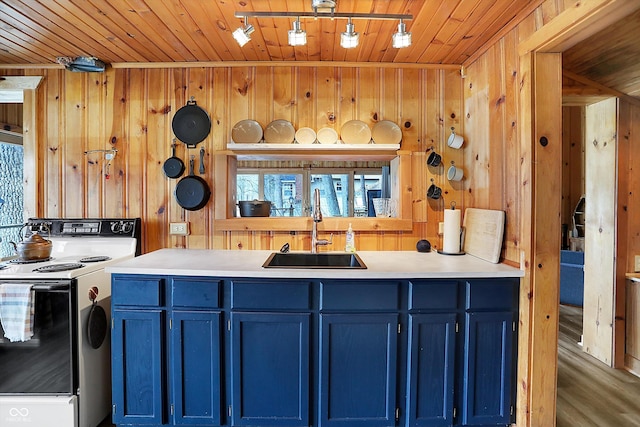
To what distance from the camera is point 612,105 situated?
2.66 meters

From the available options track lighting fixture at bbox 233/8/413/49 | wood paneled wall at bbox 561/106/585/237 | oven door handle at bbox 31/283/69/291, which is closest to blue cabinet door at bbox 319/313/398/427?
oven door handle at bbox 31/283/69/291

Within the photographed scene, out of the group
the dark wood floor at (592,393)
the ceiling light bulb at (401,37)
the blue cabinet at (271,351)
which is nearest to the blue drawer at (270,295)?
the blue cabinet at (271,351)

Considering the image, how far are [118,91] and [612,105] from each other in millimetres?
3894

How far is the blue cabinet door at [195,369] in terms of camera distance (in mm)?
1778

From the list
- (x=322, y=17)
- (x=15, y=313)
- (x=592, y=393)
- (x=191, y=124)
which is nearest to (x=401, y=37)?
(x=322, y=17)

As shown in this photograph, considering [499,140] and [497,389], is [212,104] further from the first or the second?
[497,389]

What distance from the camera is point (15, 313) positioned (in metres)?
1.66

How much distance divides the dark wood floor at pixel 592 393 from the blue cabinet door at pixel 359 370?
113 centimetres

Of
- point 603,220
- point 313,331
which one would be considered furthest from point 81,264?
Result: point 603,220

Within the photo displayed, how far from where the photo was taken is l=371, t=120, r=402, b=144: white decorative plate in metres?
2.43

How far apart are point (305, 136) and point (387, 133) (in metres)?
0.61

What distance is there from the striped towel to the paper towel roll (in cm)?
244

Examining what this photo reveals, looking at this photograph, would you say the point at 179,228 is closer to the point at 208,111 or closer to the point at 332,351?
the point at 208,111

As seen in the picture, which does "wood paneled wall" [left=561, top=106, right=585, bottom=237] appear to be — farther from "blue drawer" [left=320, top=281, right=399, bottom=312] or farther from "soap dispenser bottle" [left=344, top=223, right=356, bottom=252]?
"blue drawer" [left=320, top=281, right=399, bottom=312]
